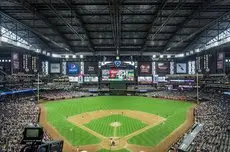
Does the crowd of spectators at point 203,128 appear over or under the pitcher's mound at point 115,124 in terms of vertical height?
over

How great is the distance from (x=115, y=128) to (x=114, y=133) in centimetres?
265

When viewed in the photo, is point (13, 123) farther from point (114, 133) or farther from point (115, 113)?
point (115, 113)

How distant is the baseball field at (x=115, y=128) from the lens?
1055 inches

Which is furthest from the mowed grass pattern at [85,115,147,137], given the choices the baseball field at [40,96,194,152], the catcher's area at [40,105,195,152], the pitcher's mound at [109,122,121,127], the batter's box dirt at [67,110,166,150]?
the batter's box dirt at [67,110,166,150]

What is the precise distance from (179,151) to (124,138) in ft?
28.9

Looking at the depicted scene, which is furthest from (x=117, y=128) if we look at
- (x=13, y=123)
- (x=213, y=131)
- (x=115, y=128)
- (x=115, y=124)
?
(x=13, y=123)

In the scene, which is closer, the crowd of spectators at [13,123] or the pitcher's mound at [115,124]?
the crowd of spectators at [13,123]

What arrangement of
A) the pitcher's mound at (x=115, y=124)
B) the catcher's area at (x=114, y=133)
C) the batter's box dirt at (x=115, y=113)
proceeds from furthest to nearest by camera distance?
the pitcher's mound at (x=115, y=124) → the batter's box dirt at (x=115, y=113) → the catcher's area at (x=114, y=133)

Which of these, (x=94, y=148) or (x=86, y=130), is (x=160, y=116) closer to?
(x=86, y=130)

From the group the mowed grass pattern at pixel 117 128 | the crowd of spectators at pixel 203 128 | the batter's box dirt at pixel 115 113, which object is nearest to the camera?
the crowd of spectators at pixel 203 128

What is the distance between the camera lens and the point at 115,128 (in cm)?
3406

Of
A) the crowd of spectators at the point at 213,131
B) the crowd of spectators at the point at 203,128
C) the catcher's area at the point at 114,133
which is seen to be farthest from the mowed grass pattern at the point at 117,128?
the crowd of spectators at the point at 213,131

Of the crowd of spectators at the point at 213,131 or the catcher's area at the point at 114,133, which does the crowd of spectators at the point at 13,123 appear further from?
the crowd of spectators at the point at 213,131

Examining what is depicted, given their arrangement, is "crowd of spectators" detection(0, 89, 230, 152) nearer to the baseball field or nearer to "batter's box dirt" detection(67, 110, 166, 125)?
the baseball field
